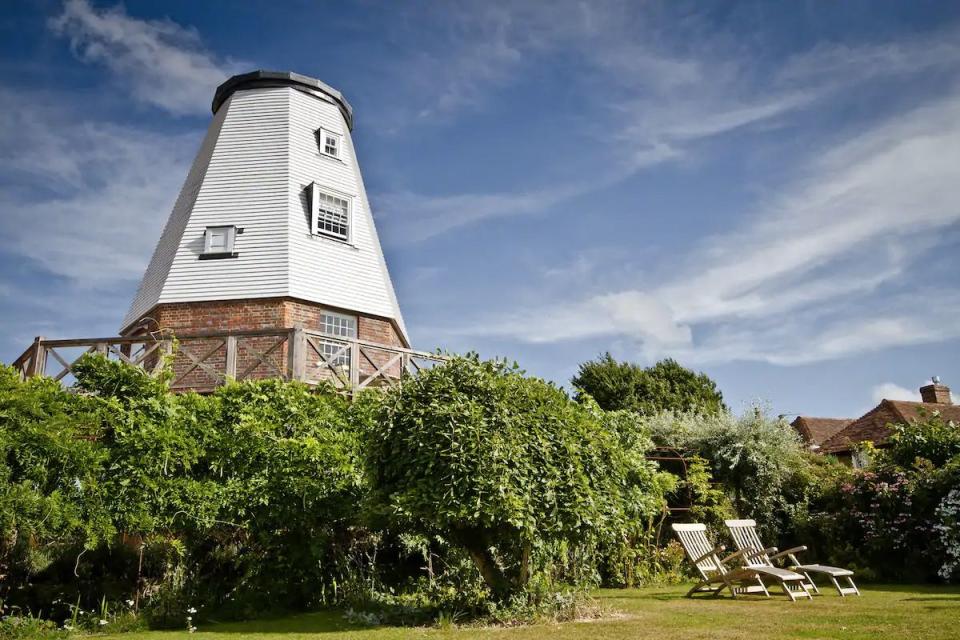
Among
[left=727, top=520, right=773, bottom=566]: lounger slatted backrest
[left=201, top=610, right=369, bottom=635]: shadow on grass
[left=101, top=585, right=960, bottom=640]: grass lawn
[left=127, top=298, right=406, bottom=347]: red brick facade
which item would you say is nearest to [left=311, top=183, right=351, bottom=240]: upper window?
[left=127, top=298, right=406, bottom=347]: red brick facade

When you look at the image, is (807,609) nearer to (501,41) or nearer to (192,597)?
(192,597)

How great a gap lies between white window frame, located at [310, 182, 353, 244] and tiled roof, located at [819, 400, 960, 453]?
19.5m

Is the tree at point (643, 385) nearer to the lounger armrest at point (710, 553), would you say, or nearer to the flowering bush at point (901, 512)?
the flowering bush at point (901, 512)

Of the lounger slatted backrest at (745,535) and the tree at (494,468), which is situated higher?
the tree at (494,468)

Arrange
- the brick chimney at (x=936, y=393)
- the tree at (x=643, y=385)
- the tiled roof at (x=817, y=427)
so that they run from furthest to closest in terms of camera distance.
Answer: the tiled roof at (x=817, y=427) < the brick chimney at (x=936, y=393) < the tree at (x=643, y=385)

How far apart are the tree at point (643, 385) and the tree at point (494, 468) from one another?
56.6 feet

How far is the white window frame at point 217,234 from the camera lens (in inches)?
666

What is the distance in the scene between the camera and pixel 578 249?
1194cm

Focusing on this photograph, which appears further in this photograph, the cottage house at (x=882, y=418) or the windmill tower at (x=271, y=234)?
the cottage house at (x=882, y=418)

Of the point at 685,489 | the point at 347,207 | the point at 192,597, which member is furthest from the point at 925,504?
the point at 347,207

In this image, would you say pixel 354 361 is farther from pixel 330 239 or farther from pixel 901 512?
pixel 901 512

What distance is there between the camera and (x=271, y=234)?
673 inches

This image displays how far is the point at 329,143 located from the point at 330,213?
9.48 feet

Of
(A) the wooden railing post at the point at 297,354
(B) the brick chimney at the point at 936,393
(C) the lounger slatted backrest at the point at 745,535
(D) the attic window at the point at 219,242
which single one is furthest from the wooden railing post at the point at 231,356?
(B) the brick chimney at the point at 936,393
